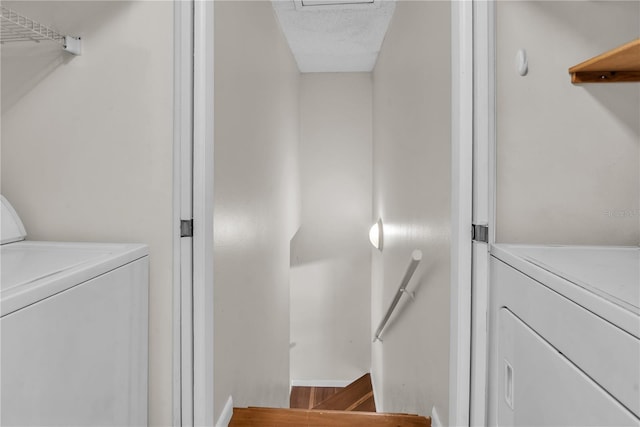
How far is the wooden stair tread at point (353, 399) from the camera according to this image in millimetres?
3469

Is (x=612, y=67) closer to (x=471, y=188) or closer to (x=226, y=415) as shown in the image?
(x=471, y=188)

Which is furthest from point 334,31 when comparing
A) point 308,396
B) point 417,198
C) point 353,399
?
point 308,396

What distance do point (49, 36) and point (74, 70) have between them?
11 cm

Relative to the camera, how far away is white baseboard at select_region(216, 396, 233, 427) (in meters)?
1.54

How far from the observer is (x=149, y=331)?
1.23 m

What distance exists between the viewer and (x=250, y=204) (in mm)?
2018

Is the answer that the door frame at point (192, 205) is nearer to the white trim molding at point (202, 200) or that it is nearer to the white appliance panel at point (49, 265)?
the white trim molding at point (202, 200)

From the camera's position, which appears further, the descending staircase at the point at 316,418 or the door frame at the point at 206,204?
the descending staircase at the point at 316,418

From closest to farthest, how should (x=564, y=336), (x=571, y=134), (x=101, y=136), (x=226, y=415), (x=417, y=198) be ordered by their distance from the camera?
(x=564, y=336)
(x=571, y=134)
(x=101, y=136)
(x=226, y=415)
(x=417, y=198)

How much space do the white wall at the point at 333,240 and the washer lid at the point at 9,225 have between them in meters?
3.12

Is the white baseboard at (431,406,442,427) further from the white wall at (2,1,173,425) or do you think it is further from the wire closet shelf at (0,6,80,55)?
the wire closet shelf at (0,6,80,55)

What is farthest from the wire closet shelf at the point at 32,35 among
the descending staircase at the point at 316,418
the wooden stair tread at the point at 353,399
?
the wooden stair tread at the point at 353,399

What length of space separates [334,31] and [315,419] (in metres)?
2.71

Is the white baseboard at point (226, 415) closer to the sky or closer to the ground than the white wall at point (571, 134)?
closer to the ground
